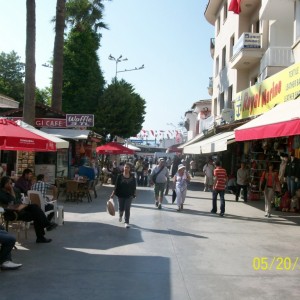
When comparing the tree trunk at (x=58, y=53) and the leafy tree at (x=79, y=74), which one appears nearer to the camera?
the tree trunk at (x=58, y=53)

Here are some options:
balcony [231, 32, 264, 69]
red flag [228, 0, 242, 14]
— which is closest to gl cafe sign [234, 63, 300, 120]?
balcony [231, 32, 264, 69]

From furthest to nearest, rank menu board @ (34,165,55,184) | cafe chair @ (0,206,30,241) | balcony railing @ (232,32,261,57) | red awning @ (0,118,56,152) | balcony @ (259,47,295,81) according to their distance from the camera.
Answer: balcony railing @ (232,32,261,57) → menu board @ (34,165,55,184) → balcony @ (259,47,295,81) → cafe chair @ (0,206,30,241) → red awning @ (0,118,56,152)

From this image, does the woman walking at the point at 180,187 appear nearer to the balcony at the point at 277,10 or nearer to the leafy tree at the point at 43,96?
the balcony at the point at 277,10

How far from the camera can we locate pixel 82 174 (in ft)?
55.6

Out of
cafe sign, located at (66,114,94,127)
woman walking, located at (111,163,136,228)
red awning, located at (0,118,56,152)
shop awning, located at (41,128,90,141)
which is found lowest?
woman walking, located at (111,163,136,228)

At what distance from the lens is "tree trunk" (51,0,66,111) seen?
20.2 metres

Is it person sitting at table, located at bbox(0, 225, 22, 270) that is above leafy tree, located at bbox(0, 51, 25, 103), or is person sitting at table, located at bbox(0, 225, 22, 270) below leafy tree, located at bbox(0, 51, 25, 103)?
below

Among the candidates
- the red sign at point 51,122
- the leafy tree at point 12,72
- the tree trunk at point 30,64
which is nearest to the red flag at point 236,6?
the red sign at point 51,122

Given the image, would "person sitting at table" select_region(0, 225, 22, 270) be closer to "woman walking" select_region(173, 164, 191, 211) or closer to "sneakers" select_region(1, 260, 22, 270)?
"sneakers" select_region(1, 260, 22, 270)

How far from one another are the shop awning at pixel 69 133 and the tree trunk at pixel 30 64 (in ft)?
9.45

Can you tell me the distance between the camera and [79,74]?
122 ft

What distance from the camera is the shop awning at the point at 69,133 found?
733 inches
